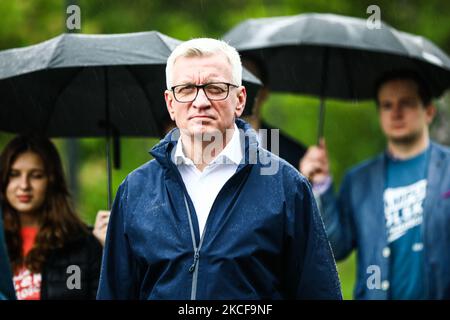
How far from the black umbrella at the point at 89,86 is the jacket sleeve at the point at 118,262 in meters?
1.25

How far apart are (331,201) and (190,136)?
3.34 meters

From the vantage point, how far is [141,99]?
7.02 m

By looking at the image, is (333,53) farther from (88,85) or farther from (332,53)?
(88,85)

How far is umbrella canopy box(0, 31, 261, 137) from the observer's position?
634 centimetres

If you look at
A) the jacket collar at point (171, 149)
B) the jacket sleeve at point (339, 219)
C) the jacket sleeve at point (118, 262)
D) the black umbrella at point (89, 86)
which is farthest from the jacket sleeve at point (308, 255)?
the jacket sleeve at point (339, 219)

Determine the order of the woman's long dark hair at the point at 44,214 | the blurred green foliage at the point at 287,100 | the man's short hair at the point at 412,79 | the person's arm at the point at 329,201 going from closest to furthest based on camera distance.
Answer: the woman's long dark hair at the point at 44,214 → the person's arm at the point at 329,201 → the man's short hair at the point at 412,79 → the blurred green foliage at the point at 287,100

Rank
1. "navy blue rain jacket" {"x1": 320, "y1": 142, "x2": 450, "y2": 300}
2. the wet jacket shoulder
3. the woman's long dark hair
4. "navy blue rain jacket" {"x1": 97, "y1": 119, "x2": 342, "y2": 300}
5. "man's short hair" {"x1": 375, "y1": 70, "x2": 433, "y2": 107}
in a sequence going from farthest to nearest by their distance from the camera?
"man's short hair" {"x1": 375, "y1": 70, "x2": 433, "y2": 107}, "navy blue rain jacket" {"x1": 320, "y1": 142, "x2": 450, "y2": 300}, the woman's long dark hair, the wet jacket shoulder, "navy blue rain jacket" {"x1": 97, "y1": 119, "x2": 342, "y2": 300}

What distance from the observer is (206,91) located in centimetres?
514

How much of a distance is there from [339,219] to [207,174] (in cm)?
353

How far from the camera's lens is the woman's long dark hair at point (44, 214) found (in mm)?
6973

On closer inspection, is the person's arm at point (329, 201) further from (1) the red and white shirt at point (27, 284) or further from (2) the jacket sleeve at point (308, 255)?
(2) the jacket sleeve at point (308, 255)

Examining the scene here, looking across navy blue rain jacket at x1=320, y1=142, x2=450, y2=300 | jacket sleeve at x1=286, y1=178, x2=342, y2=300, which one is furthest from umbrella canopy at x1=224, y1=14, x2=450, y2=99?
jacket sleeve at x1=286, y1=178, x2=342, y2=300

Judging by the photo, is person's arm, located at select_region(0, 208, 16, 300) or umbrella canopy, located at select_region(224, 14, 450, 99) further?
umbrella canopy, located at select_region(224, 14, 450, 99)

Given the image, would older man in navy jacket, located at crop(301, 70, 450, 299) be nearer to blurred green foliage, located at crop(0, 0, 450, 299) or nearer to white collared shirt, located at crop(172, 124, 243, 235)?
white collared shirt, located at crop(172, 124, 243, 235)
